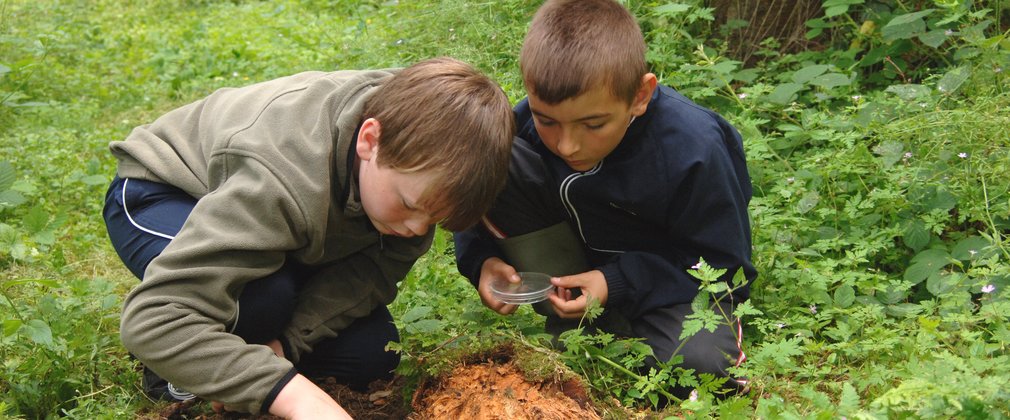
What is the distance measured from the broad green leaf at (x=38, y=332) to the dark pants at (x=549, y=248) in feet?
4.10

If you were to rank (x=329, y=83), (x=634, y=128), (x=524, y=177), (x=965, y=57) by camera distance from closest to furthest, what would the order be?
(x=329, y=83) → (x=634, y=128) → (x=524, y=177) → (x=965, y=57)

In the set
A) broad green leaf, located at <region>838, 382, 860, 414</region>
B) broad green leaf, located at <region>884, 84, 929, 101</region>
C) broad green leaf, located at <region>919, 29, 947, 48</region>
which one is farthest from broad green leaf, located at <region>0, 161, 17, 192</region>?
broad green leaf, located at <region>919, 29, 947, 48</region>

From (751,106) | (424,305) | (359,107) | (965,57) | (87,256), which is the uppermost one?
(359,107)

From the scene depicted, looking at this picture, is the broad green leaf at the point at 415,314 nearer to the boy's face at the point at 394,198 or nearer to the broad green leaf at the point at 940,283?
the boy's face at the point at 394,198

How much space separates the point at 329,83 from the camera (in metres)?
2.35

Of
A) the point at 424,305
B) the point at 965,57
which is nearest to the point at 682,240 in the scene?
the point at 424,305

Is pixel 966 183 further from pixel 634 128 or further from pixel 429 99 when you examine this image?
pixel 429 99

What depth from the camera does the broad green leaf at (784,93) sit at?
3650 mm

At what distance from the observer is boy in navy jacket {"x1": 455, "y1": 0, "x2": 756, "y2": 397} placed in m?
2.39

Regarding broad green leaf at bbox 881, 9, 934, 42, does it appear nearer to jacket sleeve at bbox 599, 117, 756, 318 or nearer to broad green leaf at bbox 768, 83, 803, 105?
broad green leaf at bbox 768, 83, 803, 105

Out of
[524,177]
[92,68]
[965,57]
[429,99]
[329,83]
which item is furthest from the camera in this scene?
[92,68]

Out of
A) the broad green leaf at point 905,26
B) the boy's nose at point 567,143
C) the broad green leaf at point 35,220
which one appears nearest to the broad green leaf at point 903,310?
the boy's nose at point 567,143

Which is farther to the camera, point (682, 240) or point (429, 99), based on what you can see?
point (682, 240)

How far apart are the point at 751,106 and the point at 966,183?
84 cm
